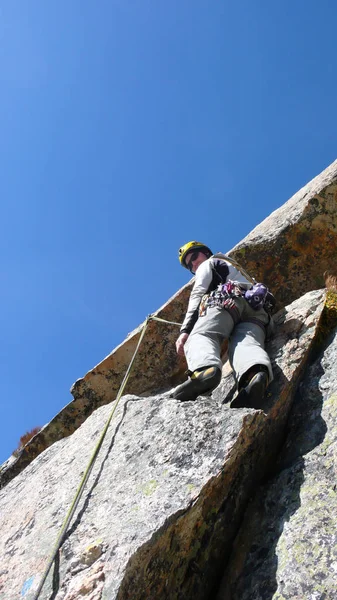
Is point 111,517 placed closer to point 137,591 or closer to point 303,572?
point 137,591

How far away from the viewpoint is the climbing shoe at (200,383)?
5.03 m

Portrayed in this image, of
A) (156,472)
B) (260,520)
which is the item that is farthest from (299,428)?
(156,472)

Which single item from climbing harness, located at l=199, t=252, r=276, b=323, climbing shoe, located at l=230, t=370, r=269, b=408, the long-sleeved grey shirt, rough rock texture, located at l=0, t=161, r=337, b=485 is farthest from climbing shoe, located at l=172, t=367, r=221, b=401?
rough rock texture, located at l=0, t=161, r=337, b=485

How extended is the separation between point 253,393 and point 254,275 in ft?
14.2

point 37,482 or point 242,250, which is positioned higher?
point 242,250

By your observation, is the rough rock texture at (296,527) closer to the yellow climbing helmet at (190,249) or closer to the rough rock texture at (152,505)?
the rough rock texture at (152,505)

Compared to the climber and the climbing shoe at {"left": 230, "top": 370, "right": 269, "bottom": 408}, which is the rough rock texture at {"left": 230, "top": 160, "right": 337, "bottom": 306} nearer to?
the climber

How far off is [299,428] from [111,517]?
2.06m

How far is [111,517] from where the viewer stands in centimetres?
388

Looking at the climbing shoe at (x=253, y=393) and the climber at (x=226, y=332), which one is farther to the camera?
the climber at (x=226, y=332)

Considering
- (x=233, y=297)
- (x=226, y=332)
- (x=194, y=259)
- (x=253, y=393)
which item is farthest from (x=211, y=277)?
(x=253, y=393)

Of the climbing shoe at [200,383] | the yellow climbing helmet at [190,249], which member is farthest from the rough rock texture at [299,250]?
the climbing shoe at [200,383]

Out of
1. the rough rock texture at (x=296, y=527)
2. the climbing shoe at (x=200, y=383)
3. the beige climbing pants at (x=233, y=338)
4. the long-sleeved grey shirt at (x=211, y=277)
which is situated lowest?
the rough rock texture at (x=296, y=527)

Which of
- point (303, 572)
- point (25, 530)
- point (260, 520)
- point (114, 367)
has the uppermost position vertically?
point (114, 367)
